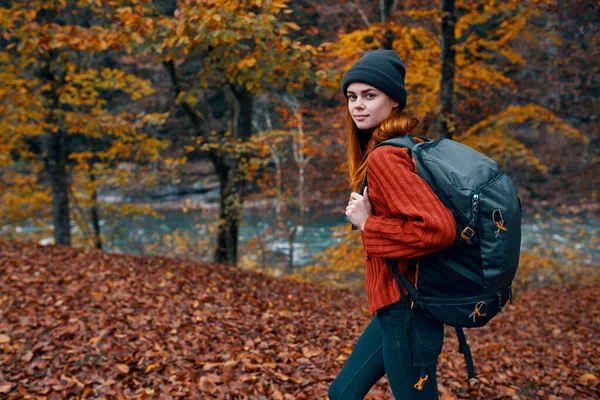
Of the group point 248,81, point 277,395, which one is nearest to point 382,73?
point 277,395

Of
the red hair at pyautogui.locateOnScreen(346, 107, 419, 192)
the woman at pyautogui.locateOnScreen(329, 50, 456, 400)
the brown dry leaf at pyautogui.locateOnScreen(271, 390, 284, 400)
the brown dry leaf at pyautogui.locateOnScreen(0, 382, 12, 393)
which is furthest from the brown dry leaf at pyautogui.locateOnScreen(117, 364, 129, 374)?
the red hair at pyautogui.locateOnScreen(346, 107, 419, 192)

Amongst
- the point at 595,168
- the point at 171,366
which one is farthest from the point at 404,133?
the point at 595,168

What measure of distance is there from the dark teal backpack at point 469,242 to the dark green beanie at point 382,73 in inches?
11.1

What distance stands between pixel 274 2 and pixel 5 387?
454 cm

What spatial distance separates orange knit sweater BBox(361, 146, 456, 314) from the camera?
1517 mm

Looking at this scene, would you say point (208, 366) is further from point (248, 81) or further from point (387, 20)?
point (387, 20)

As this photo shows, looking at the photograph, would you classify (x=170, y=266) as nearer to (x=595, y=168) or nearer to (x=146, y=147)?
(x=146, y=147)

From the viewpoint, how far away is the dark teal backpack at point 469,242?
1515 mm

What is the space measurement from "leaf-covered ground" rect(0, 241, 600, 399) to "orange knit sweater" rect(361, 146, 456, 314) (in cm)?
205

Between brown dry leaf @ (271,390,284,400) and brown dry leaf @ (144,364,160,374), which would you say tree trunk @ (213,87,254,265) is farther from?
brown dry leaf @ (271,390,284,400)

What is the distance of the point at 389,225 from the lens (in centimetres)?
165

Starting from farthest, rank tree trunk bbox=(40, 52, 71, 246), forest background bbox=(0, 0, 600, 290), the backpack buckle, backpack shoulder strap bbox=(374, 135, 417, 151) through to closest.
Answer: tree trunk bbox=(40, 52, 71, 246)
forest background bbox=(0, 0, 600, 290)
backpack shoulder strap bbox=(374, 135, 417, 151)
the backpack buckle

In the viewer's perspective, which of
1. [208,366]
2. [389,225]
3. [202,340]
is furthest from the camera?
[202,340]

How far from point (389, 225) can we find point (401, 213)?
0.26 feet
